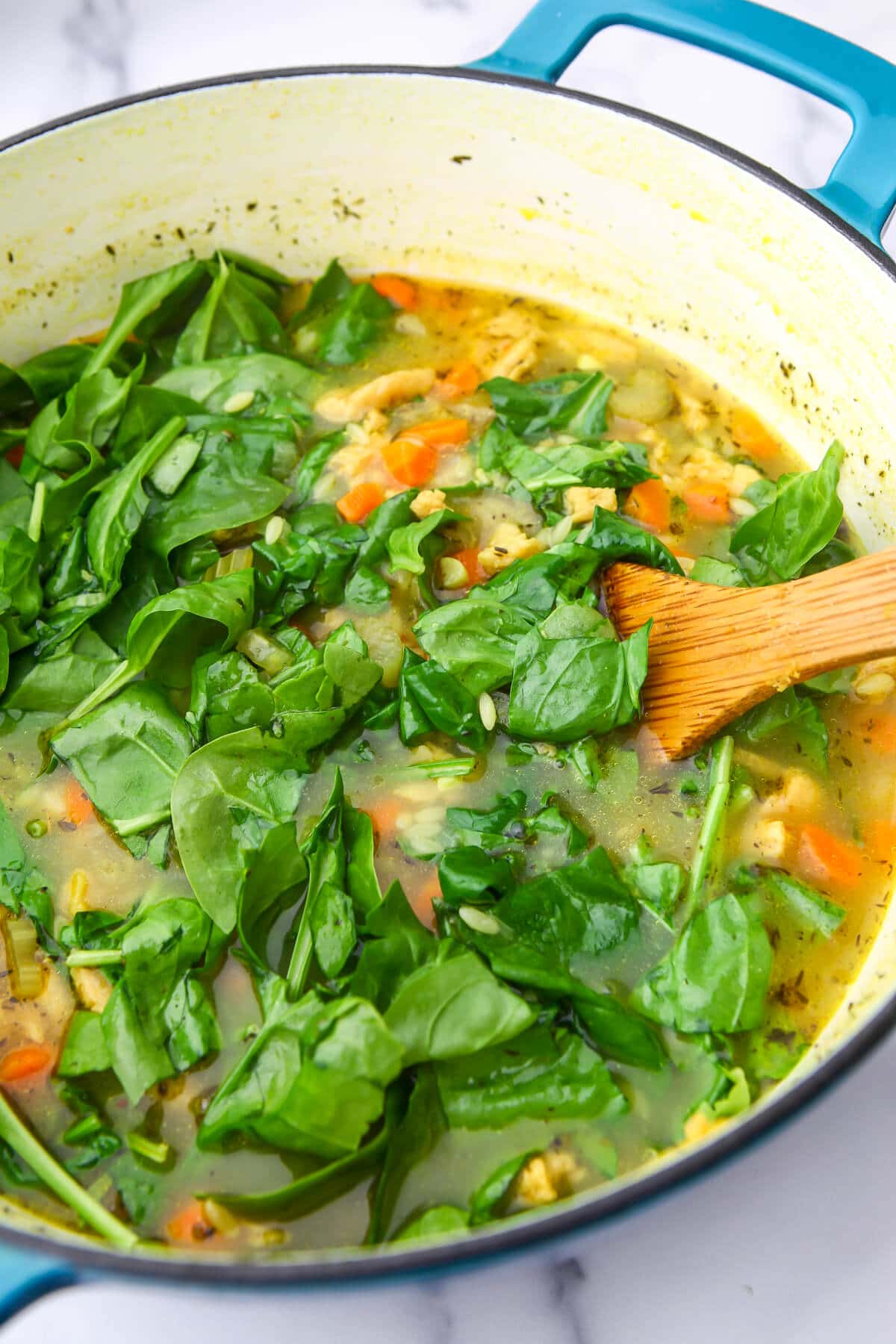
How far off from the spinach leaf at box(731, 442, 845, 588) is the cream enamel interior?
246mm

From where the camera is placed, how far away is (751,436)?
10.2ft

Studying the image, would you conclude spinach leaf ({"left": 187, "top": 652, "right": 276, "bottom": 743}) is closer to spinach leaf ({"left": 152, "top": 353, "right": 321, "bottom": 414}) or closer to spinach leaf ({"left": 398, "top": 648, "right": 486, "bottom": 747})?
spinach leaf ({"left": 398, "top": 648, "right": 486, "bottom": 747})

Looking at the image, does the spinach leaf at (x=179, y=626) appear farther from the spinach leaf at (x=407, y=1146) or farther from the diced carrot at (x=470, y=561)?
the spinach leaf at (x=407, y=1146)

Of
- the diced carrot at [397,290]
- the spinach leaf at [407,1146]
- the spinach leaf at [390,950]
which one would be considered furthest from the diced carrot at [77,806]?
the diced carrot at [397,290]

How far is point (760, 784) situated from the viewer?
2.49 metres

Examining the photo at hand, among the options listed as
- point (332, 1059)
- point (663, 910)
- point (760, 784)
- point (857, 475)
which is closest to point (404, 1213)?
point (332, 1059)

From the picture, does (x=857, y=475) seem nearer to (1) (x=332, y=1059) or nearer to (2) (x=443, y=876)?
(2) (x=443, y=876)

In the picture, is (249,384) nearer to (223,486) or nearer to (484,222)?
(223,486)

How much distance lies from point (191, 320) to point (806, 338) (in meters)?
1.59

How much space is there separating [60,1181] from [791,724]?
5.37 ft

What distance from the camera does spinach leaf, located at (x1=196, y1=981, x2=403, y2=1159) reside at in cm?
190

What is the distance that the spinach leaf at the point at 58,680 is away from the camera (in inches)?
102

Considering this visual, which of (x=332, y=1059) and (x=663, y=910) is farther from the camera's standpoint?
(x=663, y=910)

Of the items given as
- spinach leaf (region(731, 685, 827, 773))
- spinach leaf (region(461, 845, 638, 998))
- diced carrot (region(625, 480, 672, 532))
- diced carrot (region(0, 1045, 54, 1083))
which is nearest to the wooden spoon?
spinach leaf (region(731, 685, 827, 773))
